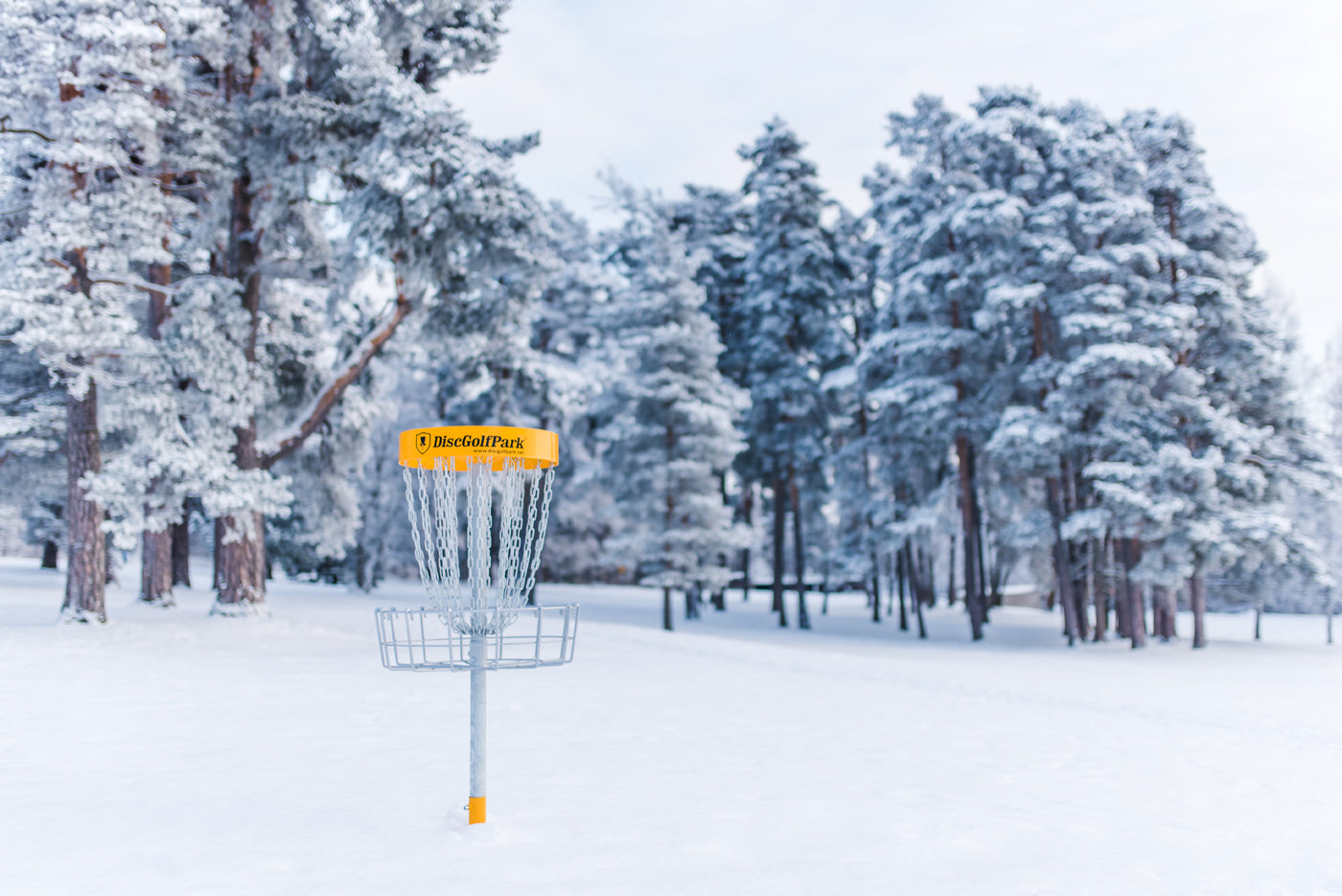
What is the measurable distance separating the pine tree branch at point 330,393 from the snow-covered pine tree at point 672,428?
24.2 ft

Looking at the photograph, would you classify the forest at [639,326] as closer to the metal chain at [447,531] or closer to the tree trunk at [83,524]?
the tree trunk at [83,524]

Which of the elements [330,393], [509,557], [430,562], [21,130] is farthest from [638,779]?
[21,130]

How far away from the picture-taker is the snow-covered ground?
4.34m

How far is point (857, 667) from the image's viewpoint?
13.5 m

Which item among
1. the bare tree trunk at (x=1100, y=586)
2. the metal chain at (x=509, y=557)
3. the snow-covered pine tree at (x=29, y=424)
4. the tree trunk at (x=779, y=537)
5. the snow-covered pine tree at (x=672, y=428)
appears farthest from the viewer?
the tree trunk at (x=779, y=537)

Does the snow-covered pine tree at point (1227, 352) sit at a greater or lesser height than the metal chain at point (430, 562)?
greater

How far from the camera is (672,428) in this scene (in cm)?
2205

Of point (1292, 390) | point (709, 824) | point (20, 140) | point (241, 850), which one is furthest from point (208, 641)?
point (1292, 390)

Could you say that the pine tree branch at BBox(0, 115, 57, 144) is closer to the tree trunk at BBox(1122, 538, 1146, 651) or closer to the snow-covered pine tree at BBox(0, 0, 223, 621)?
the snow-covered pine tree at BBox(0, 0, 223, 621)

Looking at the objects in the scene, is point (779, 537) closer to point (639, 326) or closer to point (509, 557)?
point (639, 326)

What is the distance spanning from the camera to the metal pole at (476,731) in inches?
179

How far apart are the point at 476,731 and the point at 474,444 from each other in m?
1.57

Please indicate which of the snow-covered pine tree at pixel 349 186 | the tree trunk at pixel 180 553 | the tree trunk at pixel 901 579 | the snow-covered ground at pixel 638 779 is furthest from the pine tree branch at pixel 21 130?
the tree trunk at pixel 901 579

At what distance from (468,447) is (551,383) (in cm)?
1551
